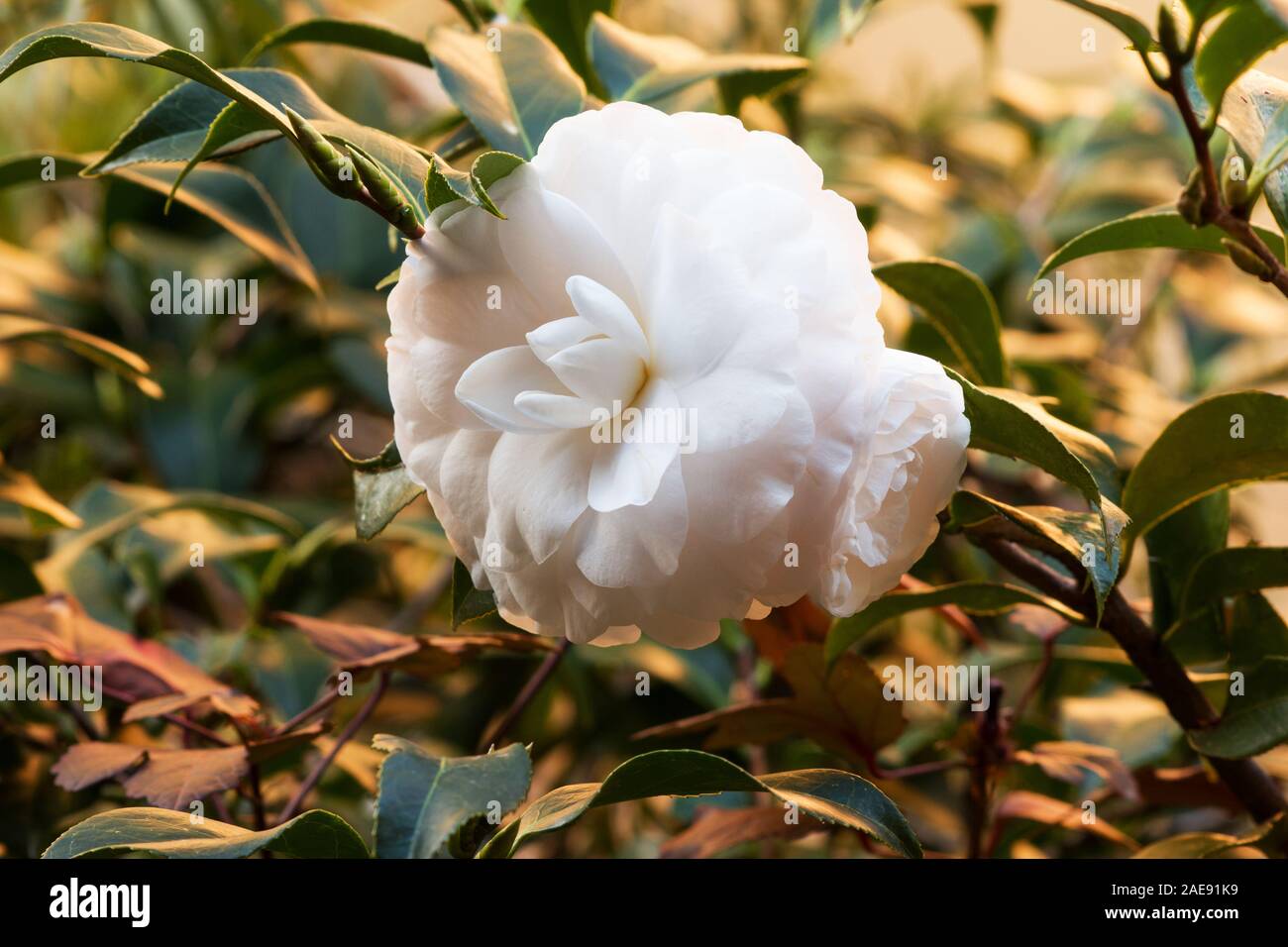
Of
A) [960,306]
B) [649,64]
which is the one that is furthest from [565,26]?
[960,306]

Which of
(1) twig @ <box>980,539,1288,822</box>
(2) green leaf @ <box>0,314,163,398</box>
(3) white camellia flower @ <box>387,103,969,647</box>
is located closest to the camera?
(3) white camellia flower @ <box>387,103,969,647</box>

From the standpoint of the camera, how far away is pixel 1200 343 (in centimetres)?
97

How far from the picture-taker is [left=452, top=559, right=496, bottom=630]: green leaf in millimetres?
331

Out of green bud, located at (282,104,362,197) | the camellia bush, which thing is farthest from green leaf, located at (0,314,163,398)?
green bud, located at (282,104,362,197)

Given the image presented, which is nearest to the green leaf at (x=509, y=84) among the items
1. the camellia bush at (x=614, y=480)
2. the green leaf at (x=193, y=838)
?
the camellia bush at (x=614, y=480)

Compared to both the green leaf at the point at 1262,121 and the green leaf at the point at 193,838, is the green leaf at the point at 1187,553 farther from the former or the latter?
the green leaf at the point at 193,838

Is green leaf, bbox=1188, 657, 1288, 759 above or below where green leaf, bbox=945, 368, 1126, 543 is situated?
below

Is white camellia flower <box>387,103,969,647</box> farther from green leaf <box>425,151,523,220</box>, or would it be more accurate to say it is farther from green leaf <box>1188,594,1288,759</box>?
green leaf <box>1188,594,1288,759</box>

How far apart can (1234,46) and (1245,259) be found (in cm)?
6

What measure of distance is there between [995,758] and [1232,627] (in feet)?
0.32

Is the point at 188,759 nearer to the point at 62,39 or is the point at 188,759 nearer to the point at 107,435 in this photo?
the point at 62,39

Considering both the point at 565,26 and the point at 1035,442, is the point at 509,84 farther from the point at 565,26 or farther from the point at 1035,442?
the point at 1035,442

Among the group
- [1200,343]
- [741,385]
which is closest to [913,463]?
[741,385]

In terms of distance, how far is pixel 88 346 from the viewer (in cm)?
47
